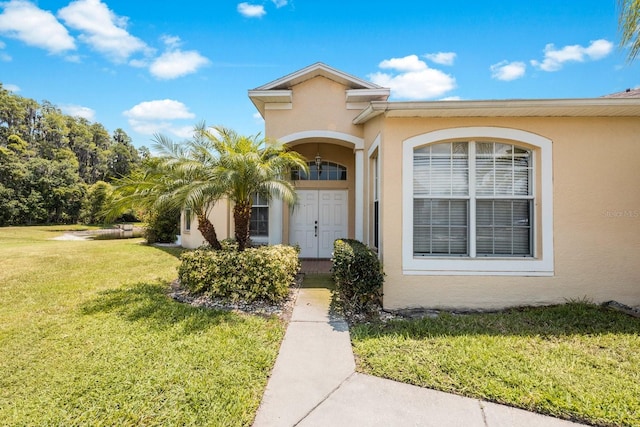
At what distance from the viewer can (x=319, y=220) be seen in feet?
37.3

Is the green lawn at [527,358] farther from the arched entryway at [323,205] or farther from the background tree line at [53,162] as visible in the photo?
the background tree line at [53,162]

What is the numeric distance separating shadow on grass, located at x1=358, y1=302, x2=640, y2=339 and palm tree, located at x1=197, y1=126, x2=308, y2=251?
366 cm

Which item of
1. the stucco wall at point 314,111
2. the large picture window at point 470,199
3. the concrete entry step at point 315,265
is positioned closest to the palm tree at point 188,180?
the stucco wall at point 314,111

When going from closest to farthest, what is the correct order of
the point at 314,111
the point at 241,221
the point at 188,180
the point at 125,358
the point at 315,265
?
1. the point at 125,358
2. the point at 241,221
3. the point at 188,180
4. the point at 314,111
5. the point at 315,265

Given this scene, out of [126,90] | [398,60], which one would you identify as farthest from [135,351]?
[126,90]

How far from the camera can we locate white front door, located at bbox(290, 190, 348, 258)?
11352mm

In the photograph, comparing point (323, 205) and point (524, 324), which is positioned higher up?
point (323, 205)

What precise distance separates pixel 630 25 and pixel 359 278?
5.83 m

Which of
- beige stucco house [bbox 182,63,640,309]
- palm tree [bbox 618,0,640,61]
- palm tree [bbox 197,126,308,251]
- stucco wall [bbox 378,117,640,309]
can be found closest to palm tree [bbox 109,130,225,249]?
palm tree [bbox 197,126,308,251]

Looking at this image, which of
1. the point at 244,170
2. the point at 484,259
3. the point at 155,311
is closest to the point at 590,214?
the point at 484,259

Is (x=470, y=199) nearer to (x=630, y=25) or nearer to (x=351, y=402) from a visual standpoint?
(x=630, y=25)

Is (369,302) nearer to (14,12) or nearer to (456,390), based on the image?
(456,390)

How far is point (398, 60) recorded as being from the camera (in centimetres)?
1396

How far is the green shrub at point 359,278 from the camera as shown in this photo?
5637 mm
